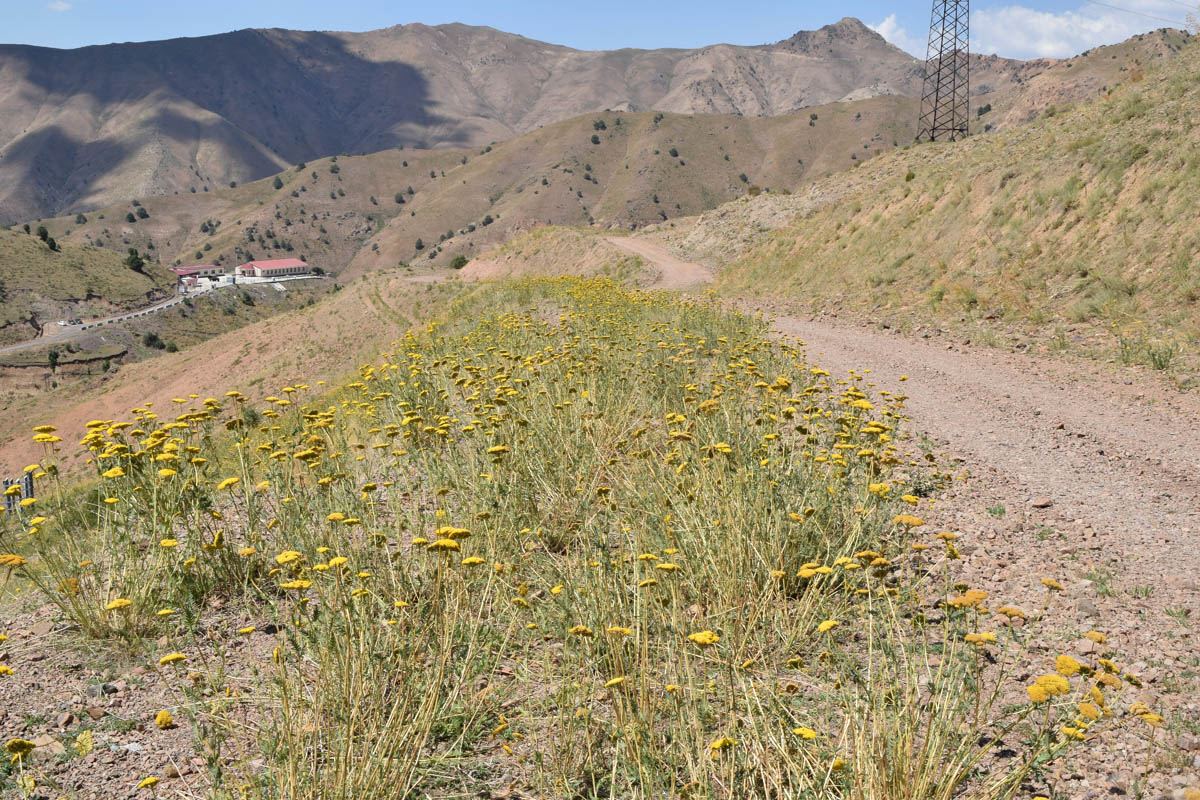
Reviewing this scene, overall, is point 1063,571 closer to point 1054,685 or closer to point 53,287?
point 1054,685

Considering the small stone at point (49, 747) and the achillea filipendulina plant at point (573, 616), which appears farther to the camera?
the small stone at point (49, 747)

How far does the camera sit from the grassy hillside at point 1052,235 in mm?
10898

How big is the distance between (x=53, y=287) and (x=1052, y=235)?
10693cm

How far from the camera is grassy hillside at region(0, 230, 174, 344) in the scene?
81.7 meters

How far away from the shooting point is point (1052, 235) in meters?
13.7

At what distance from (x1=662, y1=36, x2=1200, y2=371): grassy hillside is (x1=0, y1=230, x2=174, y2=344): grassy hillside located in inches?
3648

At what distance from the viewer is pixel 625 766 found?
252 cm

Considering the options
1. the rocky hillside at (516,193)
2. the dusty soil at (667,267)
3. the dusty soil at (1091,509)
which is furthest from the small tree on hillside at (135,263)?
the dusty soil at (1091,509)

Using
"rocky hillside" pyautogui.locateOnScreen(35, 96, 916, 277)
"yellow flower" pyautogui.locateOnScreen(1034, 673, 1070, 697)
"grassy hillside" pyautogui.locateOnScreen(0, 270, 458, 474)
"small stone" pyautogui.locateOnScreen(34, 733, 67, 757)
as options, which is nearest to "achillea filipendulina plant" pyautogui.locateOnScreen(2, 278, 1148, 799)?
"yellow flower" pyautogui.locateOnScreen(1034, 673, 1070, 697)

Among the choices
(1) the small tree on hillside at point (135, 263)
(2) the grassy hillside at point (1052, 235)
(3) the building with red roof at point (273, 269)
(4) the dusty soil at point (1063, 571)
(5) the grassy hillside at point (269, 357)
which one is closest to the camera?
(4) the dusty soil at point (1063, 571)

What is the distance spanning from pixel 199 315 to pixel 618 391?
9877 centimetres

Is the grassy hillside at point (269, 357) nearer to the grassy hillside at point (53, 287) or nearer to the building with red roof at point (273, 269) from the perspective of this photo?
the grassy hillside at point (53, 287)

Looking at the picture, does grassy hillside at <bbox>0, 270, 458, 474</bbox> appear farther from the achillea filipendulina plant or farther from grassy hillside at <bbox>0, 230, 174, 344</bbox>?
grassy hillside at <bbox>0, 230, 174, 344</bbox>

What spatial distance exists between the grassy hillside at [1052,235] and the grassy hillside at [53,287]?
3648 inches
